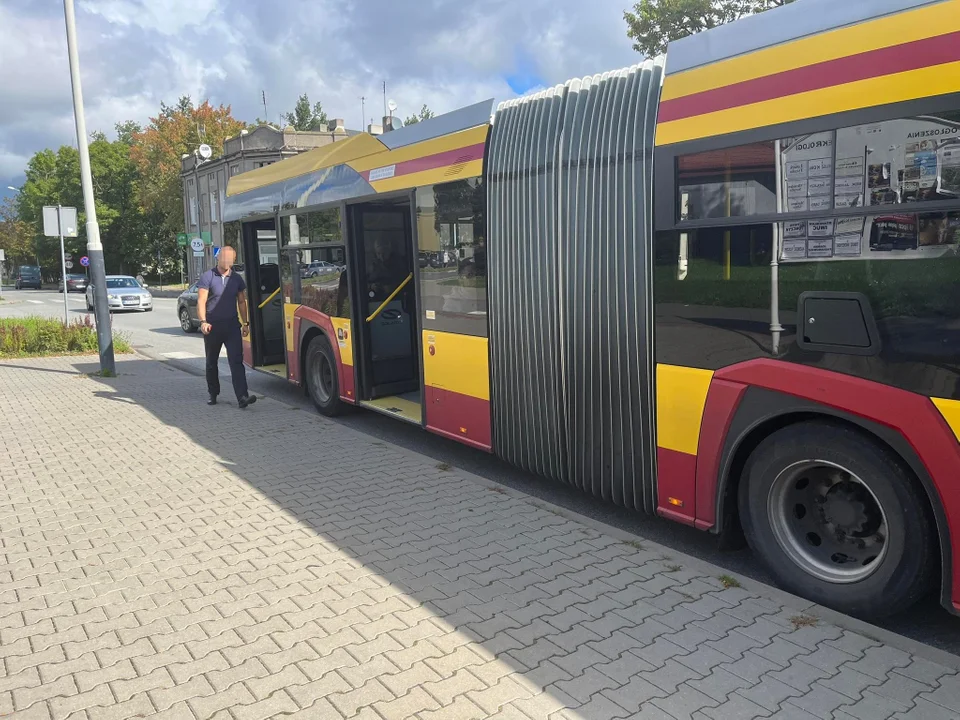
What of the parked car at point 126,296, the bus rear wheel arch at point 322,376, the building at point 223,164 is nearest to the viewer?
the bus rear wheel arch at point 322,376

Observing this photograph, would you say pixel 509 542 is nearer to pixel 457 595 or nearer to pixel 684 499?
pixel 457 595

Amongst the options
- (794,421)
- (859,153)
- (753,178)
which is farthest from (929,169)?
(794,421)

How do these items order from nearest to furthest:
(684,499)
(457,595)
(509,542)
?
(457,595) < (684,499) < (509,542)

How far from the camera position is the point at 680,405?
13.3 feet

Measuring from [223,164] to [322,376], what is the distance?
4479 cm

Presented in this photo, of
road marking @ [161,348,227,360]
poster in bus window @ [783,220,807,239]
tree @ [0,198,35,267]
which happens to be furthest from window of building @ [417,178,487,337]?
tree @ [0,198,35,267]

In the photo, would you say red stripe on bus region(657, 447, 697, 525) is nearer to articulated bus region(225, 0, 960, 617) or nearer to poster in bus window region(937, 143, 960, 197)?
articulated bus region(225, 0, 960, 617)

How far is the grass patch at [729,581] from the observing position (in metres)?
3.78

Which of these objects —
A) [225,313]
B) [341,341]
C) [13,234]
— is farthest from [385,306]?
[13,234]

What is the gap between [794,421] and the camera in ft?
11.8

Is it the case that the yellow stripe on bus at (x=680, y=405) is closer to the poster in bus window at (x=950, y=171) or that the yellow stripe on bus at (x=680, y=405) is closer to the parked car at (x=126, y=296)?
the poster in bus window at (x=950, y=171)

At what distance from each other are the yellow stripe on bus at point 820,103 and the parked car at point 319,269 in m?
4.34

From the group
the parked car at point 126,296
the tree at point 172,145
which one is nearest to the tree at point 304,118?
the tree at point 172,145

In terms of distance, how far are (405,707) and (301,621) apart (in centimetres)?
93
